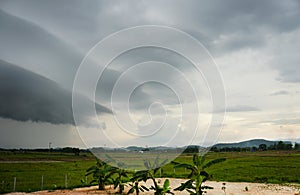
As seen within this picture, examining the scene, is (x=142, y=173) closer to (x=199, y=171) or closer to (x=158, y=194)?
(x=158, y=194)

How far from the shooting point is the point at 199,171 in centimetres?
955

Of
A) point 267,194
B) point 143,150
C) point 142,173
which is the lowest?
point 267,194

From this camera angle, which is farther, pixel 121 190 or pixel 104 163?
pixel 104 163

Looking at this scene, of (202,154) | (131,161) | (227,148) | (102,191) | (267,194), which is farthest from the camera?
(227,148)

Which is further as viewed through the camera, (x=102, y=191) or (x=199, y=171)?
(x=102, y=191)

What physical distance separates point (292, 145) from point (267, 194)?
339 feet

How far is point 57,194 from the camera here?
1391 cm

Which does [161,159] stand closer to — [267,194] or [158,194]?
[158,194]

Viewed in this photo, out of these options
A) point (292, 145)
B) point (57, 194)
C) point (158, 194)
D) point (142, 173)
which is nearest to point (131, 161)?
point (142, 173)

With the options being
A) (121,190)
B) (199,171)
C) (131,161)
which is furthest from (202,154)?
(121,190)

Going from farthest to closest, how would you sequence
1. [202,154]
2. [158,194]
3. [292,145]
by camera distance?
1. [292,145]
2. [158,194]
3. [202,154]

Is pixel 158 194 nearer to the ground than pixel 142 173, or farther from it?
nearer to the ground

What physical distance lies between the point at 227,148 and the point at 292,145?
22278 mm

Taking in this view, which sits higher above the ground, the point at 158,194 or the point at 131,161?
the point at 131,161
